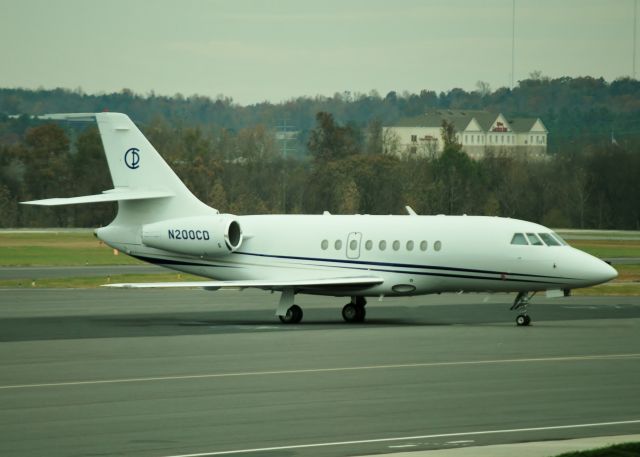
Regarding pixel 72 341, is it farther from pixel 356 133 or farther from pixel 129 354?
pixel 356 133

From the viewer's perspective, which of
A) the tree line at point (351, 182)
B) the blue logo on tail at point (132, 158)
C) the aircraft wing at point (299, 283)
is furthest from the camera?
the tree line at point (351, 182)

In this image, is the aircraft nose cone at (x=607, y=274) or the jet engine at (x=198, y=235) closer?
the aircraft nose cone at (x=607, y=274)

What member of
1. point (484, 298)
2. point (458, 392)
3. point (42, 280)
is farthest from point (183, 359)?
point (42, 280)

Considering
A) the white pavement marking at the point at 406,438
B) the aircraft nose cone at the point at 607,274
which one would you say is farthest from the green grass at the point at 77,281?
the white pavement marking at the point at 406,438

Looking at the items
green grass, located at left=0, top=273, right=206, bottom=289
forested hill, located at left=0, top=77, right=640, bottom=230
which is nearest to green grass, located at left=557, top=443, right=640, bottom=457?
green grass, located at left=0, top=273, right=206, bottom=289

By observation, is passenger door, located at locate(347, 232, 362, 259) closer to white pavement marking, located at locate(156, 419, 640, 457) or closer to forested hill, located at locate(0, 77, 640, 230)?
white pavement marking, located at locate(156, 419, 640, 457)

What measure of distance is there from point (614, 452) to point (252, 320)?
19.8 metres

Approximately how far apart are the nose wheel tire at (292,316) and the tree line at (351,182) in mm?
60268

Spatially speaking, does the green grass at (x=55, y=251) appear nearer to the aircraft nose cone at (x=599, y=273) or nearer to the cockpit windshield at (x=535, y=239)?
the cockpit windshield at (x=535, y=239)

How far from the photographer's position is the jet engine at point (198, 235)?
33375 mm

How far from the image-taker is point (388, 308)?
37.8 meters

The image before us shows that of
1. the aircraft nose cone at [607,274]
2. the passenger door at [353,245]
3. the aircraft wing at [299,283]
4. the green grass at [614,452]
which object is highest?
the passenger door at [353,245]

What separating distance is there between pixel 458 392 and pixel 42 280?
32018mm

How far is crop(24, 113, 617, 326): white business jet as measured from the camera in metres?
30.7
